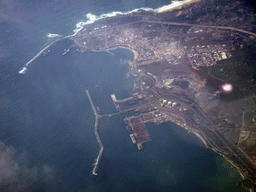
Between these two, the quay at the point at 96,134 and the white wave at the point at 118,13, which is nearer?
the quay at the point at 96,134

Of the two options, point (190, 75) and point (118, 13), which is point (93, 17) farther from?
point (190, 75)

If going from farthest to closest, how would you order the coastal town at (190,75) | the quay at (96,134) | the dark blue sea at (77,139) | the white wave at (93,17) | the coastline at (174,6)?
1. the white wave at (93,17)
2. the coastline at (174,6)
3. the coastal town at (190,75)
4. the quay at (96,134)
5. the dark blue sea at (77,139)

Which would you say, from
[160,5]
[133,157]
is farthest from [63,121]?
[160,5]

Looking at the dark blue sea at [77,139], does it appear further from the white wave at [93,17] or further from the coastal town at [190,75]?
the white wave at [93,17]

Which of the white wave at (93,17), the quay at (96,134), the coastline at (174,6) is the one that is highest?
the white wave at (93,17)

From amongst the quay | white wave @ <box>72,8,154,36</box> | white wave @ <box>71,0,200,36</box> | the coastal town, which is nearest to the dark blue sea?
the quay

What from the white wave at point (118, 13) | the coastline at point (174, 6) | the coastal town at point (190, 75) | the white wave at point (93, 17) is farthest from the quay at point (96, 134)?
the coastline at point (174, 6)

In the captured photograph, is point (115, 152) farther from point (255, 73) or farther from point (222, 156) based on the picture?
point (255, 73)
